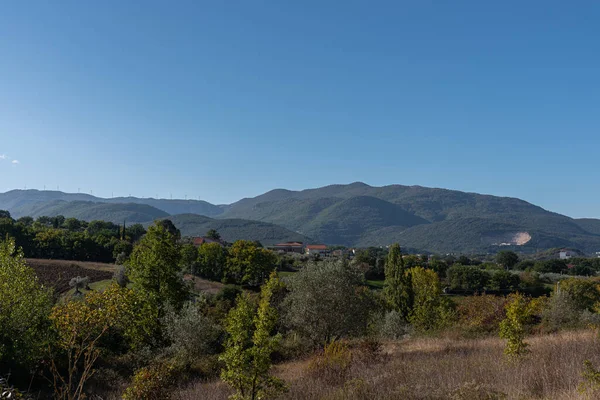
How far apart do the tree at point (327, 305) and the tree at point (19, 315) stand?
36.9 ft

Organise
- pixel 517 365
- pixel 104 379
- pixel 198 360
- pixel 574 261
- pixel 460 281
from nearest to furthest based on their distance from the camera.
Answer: pixel 517 365
pixel 104 379
pixel 198 360
pixel 460 281
pixel 574 261

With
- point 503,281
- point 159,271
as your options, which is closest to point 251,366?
point 159,271

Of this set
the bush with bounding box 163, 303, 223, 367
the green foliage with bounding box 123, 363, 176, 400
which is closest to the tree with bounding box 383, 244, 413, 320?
the bush with bounding box 163, 303, 223, 367

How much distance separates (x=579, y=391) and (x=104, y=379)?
14864 mm

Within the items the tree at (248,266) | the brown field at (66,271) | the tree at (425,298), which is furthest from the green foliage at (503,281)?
the brown field at (66,271)

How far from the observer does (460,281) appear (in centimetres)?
7931

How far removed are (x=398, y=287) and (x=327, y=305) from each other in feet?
103

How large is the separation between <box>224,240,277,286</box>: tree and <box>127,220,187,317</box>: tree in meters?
45.3

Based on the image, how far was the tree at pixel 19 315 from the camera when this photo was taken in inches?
634

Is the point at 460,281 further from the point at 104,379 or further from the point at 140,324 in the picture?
the point at 104,379

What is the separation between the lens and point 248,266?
7275cm

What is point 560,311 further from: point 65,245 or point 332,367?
point 65,245

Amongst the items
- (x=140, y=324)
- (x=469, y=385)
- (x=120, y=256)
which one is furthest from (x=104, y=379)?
(x=120, y=256)

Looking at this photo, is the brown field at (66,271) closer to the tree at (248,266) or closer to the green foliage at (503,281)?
the tree at (248,266)
